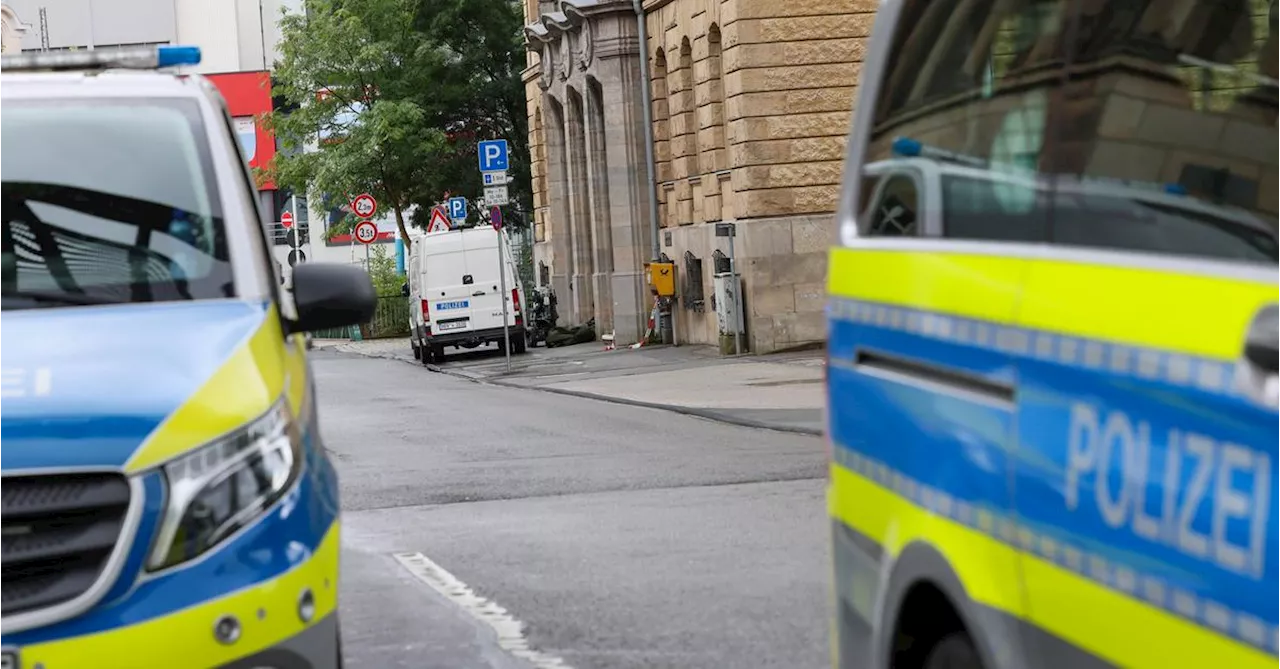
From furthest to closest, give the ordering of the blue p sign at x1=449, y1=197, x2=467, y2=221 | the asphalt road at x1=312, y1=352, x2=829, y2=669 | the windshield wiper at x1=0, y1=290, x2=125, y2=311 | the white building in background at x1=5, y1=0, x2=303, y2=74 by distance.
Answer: the white building in background at x1=5, y1=0, x2=303, y2=74, the blue p sign at x1=449, y1=197, x2=467, y2=221, the asphalt road at x1=312, y1=352, x2=829, y2=669, the windshield wiper at x1=0, y1=290, x2=125, y2=311

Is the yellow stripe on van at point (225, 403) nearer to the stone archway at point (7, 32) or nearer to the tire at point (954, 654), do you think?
the tire at point (954, 654)

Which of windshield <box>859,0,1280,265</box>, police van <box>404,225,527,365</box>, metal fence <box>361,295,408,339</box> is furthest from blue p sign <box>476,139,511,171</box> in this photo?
windshield <box>859,0,1280,265</box>

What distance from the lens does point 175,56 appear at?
6.74 metres

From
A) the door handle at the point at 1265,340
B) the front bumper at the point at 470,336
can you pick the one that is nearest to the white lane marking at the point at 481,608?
the door handle at the point at 1265,340

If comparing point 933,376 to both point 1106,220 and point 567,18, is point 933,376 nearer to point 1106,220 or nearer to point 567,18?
point 1106,220

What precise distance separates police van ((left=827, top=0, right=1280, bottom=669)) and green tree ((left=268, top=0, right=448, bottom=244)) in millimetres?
55385

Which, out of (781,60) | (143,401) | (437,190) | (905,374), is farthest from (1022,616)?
(437,190)

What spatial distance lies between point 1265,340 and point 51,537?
2.76m

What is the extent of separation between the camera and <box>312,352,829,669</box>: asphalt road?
823 cm

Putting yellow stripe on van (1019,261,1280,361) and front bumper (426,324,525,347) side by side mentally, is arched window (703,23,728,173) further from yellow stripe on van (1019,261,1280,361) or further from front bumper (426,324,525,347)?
yellow stripe on van (1019,261,1280,361)

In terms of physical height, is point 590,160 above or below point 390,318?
above

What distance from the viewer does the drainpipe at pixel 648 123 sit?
1559 inches

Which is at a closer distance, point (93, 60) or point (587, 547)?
point (93, 60)

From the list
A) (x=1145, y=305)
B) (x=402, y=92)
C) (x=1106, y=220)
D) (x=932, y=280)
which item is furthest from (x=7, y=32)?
(x=1145, y=305)
